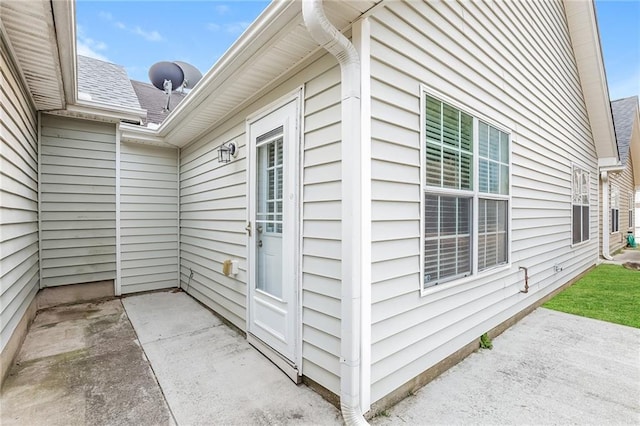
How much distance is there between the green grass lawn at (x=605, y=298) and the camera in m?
3.86

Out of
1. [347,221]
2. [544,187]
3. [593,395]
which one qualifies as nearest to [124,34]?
[347,221]

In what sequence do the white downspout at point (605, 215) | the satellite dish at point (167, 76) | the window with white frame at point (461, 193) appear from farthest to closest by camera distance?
the white downspout at point (605, 215), the satellite dish at point (167, 76), the window with white frame at point (461, 193)

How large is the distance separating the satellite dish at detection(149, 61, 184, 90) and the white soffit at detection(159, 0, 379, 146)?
154 inches

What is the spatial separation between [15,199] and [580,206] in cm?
866

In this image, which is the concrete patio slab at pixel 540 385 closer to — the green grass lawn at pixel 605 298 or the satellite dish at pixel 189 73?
the green grass lawn at pixel 605 298

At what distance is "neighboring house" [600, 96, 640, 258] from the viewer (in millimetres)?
8070

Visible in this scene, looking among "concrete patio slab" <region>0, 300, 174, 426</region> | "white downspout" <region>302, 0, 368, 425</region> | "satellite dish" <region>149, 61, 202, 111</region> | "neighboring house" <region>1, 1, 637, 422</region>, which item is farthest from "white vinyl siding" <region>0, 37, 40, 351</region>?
"satellite dish" <region>149, 61, 202, 111</region>

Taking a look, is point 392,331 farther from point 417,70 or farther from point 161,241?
point 161,241

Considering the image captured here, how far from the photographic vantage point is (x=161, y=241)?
17.1 ft

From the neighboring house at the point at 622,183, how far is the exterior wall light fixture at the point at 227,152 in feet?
30.0

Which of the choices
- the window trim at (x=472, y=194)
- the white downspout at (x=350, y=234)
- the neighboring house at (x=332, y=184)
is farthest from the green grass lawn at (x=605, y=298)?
the white downspout at (x=350, y=234)

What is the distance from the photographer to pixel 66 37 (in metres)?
2.42

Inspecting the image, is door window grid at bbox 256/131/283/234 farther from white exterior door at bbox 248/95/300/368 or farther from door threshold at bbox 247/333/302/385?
door threshold at bbox 247/333/302/385

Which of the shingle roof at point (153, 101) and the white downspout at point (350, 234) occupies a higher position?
the shingle roof at point (153, 101)
